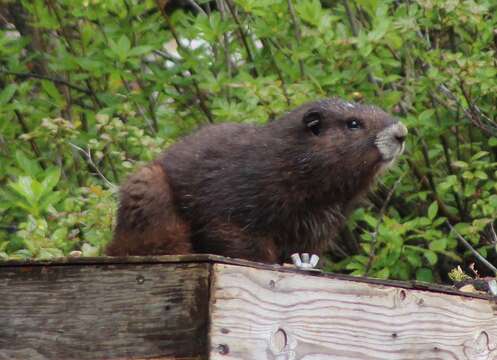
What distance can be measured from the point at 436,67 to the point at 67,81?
2.41 m

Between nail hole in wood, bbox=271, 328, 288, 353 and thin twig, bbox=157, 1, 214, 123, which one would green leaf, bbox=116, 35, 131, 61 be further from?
nail hole in wood, bbox=271, 328, 288, 353

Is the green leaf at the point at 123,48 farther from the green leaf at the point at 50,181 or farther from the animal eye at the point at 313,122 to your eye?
the animal eye at the point at 313,122

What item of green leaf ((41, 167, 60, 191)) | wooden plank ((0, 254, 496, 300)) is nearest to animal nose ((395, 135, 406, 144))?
wooden plank ((0, 254, 496, 300))

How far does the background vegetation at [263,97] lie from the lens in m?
6.15

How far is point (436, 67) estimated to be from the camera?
636cm

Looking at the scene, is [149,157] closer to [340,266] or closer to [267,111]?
[267,111]

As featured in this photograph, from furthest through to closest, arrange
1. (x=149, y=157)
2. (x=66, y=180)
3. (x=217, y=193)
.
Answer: (x=66, y=180) → (x=149, y=157) → (x=217, y=193)

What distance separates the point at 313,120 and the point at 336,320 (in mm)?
1540

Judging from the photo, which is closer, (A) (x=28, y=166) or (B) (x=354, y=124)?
(B) (x=354, y=124)

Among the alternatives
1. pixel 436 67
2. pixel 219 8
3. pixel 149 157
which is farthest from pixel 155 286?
pixel 219 8

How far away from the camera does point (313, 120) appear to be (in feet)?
15.7

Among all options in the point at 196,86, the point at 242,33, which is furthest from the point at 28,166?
the point at 242,33

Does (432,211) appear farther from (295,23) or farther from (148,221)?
(148,221)

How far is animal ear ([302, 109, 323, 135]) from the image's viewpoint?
15.7 feet
